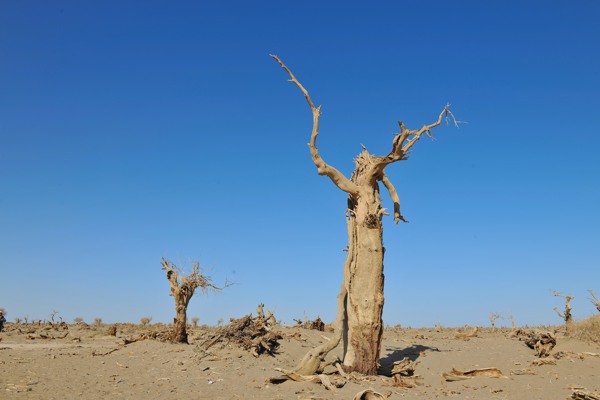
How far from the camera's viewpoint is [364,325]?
41.9 ft

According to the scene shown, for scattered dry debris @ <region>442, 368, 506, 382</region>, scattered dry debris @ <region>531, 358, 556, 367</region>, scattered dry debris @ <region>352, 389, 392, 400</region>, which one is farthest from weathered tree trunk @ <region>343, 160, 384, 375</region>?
scattered dry debris @ <region>531, 358, 556, 367</region>

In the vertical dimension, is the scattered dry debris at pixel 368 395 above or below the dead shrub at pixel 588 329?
below

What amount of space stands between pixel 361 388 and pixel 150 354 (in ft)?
26.3

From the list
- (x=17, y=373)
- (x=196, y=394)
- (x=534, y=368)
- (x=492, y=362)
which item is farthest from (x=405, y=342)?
(x=17, y=373)

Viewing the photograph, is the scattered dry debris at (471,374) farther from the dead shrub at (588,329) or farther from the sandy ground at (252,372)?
the dead shrub at (588,329)

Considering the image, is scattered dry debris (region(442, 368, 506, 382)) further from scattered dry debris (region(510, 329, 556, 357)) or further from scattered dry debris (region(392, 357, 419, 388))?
scattered dry debris (region(510, 329, 556, 357))

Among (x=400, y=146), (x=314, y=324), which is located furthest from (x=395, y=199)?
(x=314, y=324)

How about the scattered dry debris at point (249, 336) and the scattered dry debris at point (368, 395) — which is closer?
the scattered dry debris at point (368, 395)

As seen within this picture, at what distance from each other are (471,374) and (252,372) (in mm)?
5454

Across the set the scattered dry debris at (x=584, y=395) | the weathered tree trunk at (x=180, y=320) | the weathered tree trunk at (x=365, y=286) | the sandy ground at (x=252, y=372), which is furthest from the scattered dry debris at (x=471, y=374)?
the weathered tree trunk at (x=180, y=320)

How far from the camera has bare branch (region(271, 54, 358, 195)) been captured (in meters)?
13.2

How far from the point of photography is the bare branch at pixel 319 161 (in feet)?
43.2

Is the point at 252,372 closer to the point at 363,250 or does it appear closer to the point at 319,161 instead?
the point at 363,250

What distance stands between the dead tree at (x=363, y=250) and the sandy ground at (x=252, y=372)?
0.94m
